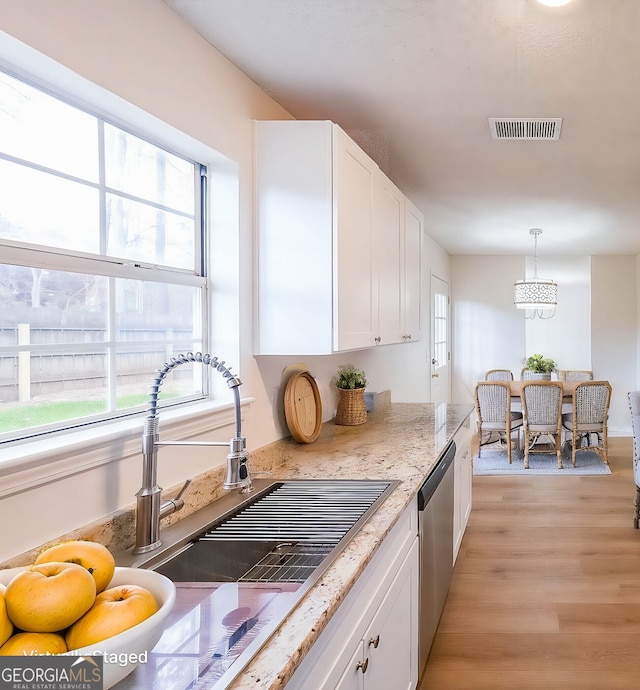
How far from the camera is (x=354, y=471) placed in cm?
211

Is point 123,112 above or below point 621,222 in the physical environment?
below

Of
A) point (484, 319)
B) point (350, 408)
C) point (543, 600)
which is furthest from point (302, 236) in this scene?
point (484, 319)

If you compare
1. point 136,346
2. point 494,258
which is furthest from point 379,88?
point 494,258

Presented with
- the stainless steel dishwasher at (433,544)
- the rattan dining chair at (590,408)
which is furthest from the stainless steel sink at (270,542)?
the rattan dining chair at (590,408)

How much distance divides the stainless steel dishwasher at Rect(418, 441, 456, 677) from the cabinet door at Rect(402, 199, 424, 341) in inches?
41.8

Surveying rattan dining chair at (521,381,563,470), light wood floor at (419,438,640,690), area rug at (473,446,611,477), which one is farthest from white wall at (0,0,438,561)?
rattan dining chair at (521,381,563,470)

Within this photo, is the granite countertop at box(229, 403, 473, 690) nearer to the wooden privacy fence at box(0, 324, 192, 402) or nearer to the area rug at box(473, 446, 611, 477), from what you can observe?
the wooden privacy fence at box(0, 324, 192, 402)

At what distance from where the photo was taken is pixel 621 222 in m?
5.25

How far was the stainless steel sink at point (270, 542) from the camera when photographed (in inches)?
54.2

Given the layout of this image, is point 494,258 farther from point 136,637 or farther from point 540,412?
point 136,637

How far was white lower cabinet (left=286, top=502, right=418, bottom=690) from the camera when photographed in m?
1.12

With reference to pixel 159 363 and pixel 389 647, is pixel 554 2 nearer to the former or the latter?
pixel 159 363

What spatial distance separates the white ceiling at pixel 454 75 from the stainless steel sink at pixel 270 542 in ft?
5.13

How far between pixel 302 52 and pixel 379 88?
437 mm
